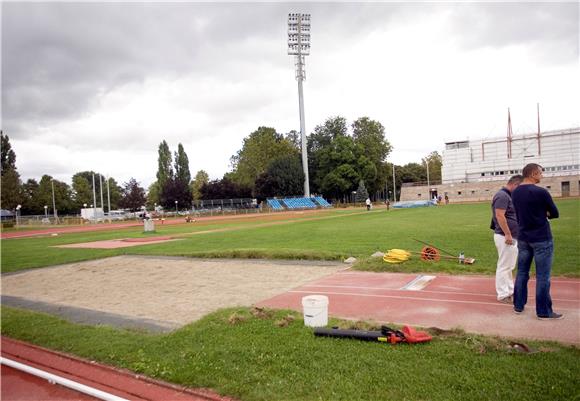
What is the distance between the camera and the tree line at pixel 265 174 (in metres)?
75.8

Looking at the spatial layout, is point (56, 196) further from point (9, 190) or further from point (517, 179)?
point (517, 179)

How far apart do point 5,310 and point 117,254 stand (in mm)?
9048

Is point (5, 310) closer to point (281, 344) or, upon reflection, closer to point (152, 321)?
point (152, 321)

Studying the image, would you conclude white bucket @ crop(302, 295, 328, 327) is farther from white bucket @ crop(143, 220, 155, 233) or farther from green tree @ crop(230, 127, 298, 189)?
green tree @ crop(230, 127, 298, 189)

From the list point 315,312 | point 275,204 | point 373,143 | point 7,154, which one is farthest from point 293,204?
point 315,312

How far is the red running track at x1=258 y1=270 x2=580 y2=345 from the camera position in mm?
5827

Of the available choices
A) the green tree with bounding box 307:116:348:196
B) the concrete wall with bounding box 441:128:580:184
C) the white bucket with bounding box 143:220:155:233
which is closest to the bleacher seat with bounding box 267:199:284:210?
the green tree with bounding box 307:116:348:196

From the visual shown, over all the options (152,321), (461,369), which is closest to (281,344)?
(461,369)

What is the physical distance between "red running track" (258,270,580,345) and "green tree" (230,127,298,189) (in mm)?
80921

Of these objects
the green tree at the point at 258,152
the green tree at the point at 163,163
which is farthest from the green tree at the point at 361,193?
the green tree at the point at 163,163

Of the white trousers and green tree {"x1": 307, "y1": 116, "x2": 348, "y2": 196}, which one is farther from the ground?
green tree {"x1": 307, "y1": 116, "x2": 348, "y2": 196}

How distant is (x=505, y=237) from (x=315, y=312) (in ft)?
11.5

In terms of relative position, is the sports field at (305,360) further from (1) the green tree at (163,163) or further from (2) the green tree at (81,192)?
(2) the green tree at (81,192)

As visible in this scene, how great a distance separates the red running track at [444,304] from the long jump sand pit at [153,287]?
114 centimetres
